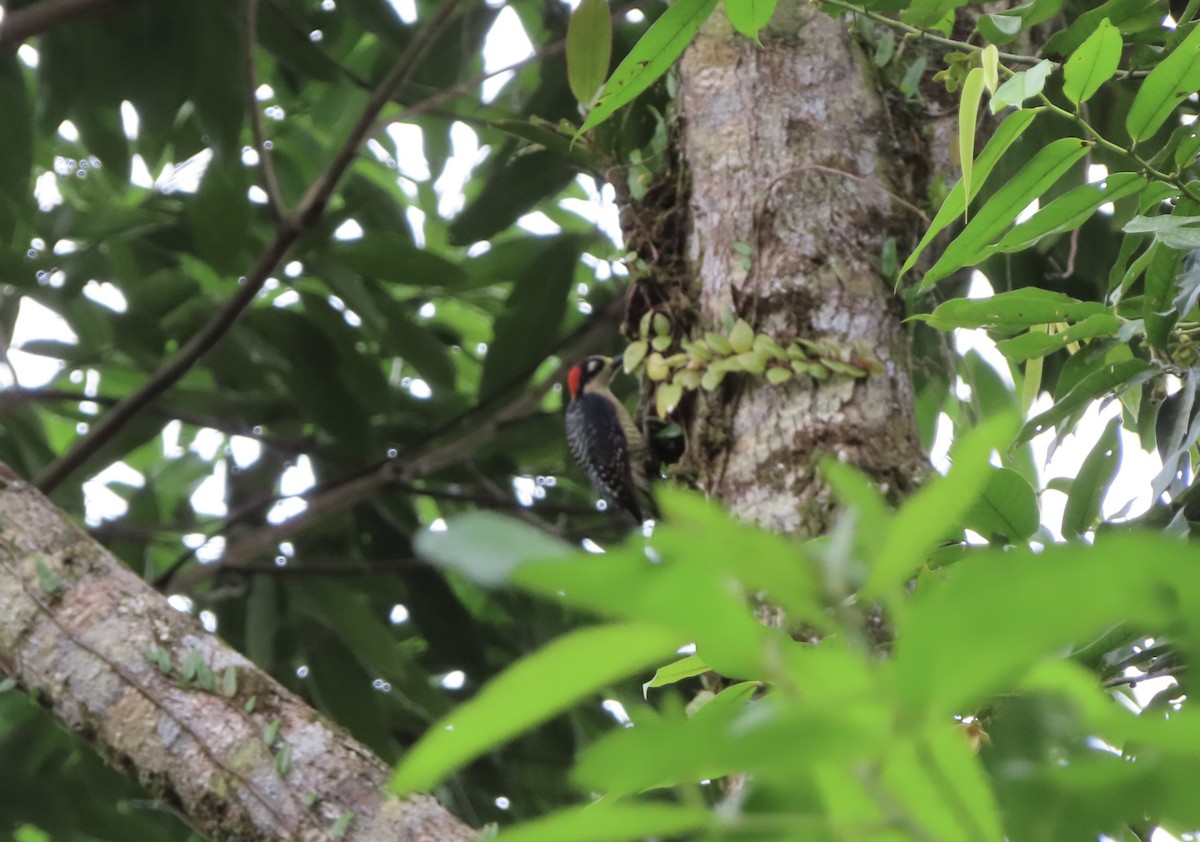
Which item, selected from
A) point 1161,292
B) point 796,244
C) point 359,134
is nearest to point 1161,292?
point 1161,292

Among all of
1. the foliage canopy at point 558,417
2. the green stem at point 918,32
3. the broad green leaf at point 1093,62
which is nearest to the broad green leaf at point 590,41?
the foliage canopy at point 558,417

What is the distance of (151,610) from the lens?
6.24ft

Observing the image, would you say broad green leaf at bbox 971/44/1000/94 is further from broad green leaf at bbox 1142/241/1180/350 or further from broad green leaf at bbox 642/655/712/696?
broad green leaf at bbox 642/655/712/696

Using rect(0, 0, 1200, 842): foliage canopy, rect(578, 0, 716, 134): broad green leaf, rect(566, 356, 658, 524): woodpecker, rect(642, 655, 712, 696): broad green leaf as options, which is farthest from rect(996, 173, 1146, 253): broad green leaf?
rect(566, 356, 658, 524): woodpecker

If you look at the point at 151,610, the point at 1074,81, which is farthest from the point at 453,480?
the point at 1074,81

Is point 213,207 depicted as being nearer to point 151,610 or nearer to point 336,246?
point 336,246

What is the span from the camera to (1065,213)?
3.80ft

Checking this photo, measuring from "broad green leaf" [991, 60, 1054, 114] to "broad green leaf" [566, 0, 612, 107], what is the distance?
139cm

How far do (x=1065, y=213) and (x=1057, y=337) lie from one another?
0.61 ft

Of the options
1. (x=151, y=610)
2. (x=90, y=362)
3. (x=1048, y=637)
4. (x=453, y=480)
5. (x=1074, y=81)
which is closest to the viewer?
(x=1048, y=637)

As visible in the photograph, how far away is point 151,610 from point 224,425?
5.98 feet

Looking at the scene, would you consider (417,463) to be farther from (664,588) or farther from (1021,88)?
(664,588)

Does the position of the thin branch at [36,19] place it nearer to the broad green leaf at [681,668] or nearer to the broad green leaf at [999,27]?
the broad green leaf at [999,27]

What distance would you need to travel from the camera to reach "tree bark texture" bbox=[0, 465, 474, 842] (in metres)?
1.63
